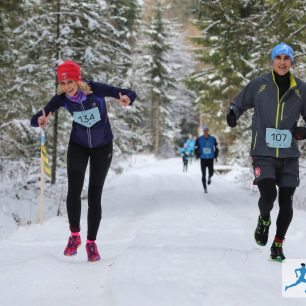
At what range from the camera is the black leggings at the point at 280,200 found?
14.5 ft

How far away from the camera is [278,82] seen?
4527 mm

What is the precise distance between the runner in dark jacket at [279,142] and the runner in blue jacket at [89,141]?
1.40 m

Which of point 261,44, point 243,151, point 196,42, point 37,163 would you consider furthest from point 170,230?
point 196,42

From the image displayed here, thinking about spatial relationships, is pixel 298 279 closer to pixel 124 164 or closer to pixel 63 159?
pixel 63 159

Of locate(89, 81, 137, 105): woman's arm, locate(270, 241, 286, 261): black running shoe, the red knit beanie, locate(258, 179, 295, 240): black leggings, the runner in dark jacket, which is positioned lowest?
locate(270, 241, 286, 261): black running shoe

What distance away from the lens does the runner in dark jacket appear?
174 inches

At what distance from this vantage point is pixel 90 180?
15.6 feet

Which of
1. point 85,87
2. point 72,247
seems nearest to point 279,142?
point 85,87

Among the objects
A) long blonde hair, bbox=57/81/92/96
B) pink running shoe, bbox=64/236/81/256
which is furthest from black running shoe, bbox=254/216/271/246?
long blonde hair, bbox=57/81/92/96

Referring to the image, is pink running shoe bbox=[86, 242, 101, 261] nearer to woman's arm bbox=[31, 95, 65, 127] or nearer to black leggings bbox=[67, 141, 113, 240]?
black leggings bbox=[67, 141, 113, 240]

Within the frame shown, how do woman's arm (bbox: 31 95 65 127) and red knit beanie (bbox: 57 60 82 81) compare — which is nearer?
red knit beanie (bbox: 57 60 82 81)

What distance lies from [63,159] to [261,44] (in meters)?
8.16

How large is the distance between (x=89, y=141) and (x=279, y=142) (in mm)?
1952

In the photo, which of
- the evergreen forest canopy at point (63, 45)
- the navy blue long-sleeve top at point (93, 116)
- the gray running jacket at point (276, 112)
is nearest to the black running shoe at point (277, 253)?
the gray running jacket at point (276, 112)
